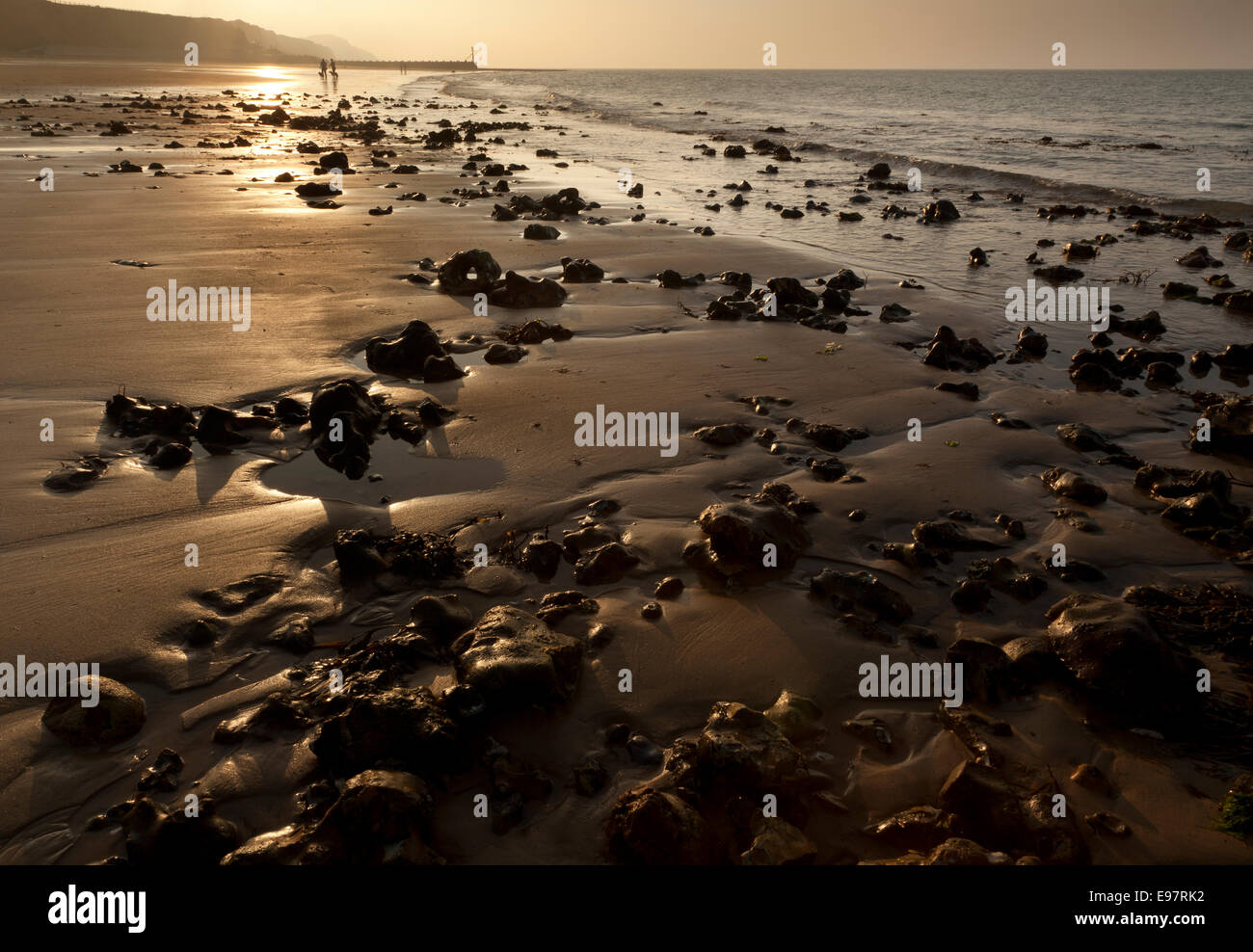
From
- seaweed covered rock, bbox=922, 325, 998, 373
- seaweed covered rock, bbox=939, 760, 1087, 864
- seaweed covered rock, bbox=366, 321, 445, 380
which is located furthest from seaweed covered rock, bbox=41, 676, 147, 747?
seaweed covered rock, bbox=922, 325, 998, 373

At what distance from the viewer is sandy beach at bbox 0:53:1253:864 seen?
9.99 ft

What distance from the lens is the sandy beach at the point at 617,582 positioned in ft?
9.99

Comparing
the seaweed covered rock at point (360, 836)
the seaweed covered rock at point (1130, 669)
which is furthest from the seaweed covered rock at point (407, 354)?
the seaweed covered rock at point (1130, 669)

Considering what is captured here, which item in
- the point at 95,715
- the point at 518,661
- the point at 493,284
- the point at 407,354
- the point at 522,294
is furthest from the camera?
the point at 493,284

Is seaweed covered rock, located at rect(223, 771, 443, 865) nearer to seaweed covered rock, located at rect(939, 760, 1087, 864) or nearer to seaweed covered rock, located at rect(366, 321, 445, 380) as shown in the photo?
seaweed covered rock, located at rect(939, 760, 1087, 864)

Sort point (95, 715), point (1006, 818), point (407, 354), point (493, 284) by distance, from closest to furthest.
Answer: point (1006, 818) → point (95, 715) → point (407, 354) → point (493, 284)

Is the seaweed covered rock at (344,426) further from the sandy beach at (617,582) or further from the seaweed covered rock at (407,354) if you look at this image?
the seaweed covered rock at (407,354)

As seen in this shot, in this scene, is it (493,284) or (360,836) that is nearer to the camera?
(360,836)

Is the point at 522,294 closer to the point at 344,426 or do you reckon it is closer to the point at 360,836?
the point at 344,426

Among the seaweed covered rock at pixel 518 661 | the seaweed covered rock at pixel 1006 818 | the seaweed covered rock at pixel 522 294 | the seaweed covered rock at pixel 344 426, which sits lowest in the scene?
the seaweed covered rock at pixel 1006 818

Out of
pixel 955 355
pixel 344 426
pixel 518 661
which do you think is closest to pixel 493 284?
pixel 344 426

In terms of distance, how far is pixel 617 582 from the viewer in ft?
14.8

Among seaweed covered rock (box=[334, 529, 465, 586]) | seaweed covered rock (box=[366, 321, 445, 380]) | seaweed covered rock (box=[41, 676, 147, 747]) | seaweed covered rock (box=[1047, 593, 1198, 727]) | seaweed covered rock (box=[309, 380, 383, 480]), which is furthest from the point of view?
seaweed covered rock (box=[366, 321, 445, 380])
